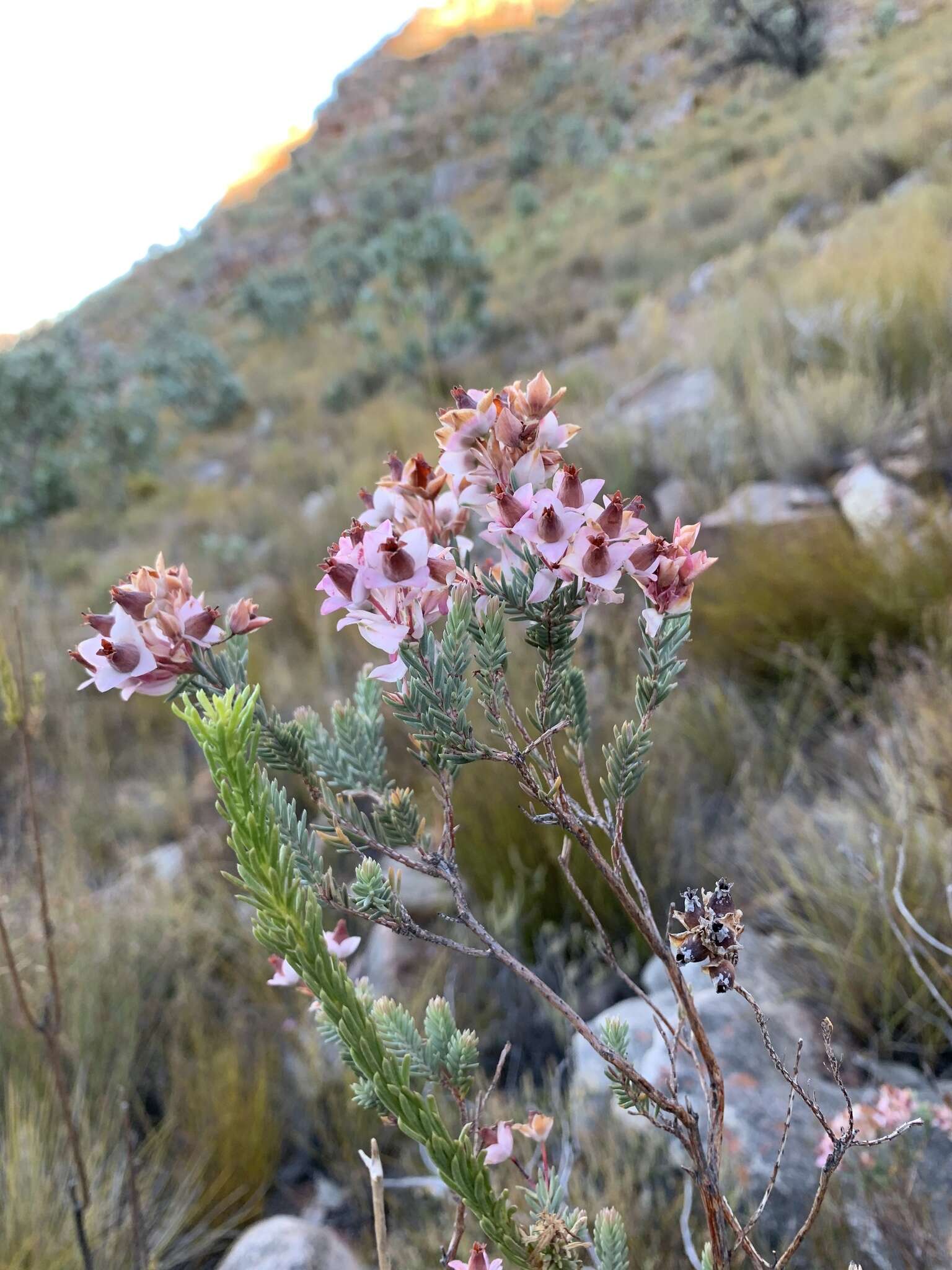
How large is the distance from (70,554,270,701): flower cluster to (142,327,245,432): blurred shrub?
12.5 meters

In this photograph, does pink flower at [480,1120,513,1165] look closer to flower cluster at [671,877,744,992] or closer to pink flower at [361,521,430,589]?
flower cluster at [671,877,744,992]

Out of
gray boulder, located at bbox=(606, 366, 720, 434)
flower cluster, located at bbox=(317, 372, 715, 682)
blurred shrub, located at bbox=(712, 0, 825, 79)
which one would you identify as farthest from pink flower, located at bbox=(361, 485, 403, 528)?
blurred shrub, located at bbox=(712, 0, 825, 79)

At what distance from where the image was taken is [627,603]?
296 cm

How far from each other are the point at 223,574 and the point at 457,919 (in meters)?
5.86

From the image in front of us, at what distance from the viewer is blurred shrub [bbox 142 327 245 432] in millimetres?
12039

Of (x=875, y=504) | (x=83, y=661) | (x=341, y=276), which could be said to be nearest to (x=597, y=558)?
(x=83, y=661)

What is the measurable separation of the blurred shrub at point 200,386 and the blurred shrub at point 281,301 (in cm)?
215

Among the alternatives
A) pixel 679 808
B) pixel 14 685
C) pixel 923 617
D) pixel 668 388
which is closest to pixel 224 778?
pixel 14 685

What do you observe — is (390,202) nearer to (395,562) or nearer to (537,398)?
(537,398)

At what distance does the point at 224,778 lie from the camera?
0.44m

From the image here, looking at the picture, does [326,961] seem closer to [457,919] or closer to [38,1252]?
[457,919]

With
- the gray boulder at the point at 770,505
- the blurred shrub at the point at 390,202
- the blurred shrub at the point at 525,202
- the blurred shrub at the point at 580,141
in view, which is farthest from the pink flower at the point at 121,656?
the blurred shrub at the point at 390,202

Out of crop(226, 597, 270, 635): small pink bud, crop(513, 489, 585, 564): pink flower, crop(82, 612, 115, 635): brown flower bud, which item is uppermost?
crop(82, 612, 115, 635): brown flower bud

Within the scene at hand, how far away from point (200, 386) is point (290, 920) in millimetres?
13677
